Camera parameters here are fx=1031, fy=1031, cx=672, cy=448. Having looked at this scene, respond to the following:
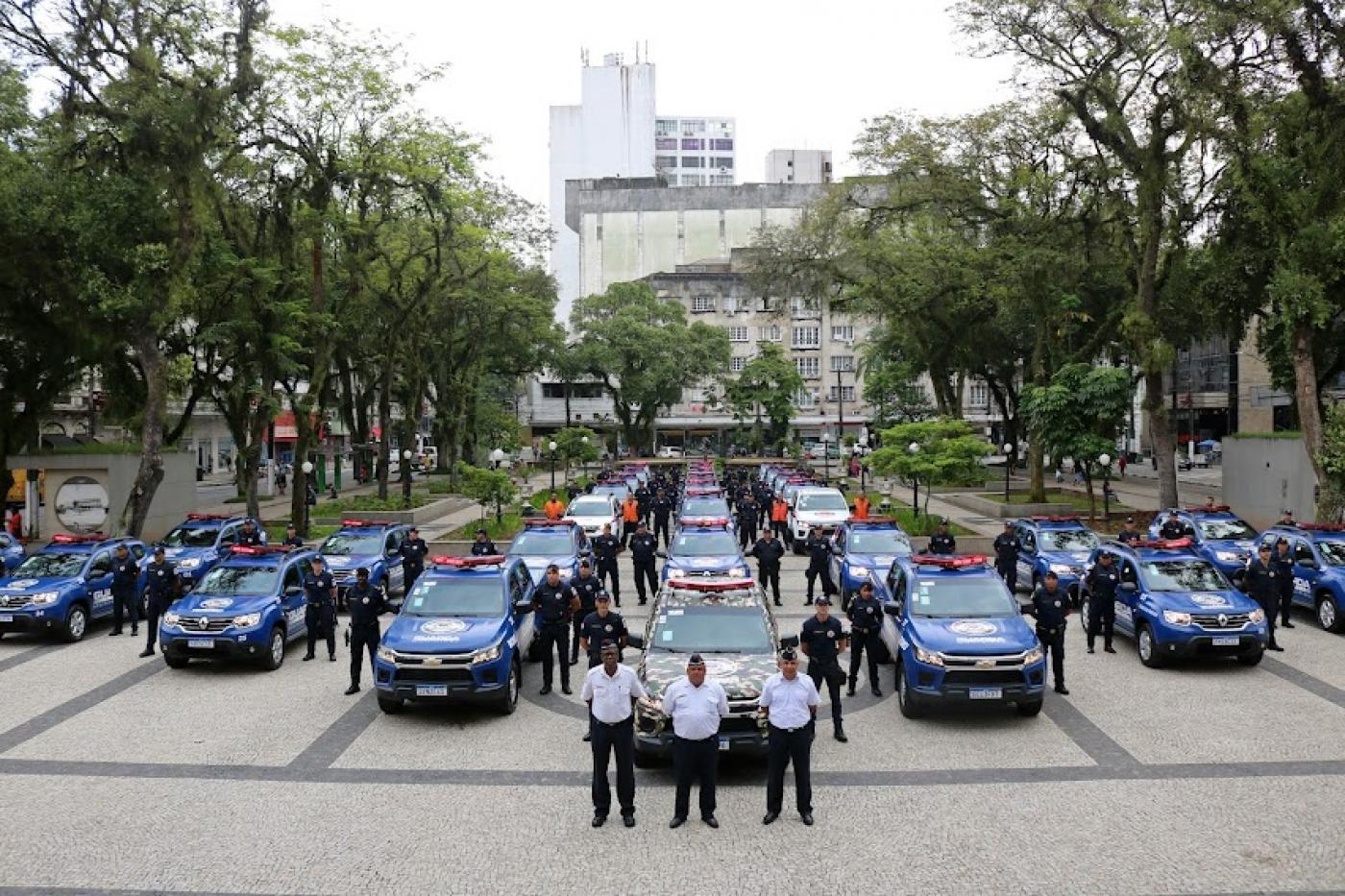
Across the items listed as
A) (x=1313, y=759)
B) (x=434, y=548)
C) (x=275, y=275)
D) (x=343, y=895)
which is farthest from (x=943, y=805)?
(x=275, y=275)

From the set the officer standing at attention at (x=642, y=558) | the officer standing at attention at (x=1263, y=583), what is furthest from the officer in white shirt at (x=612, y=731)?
the officer standing at attention at (x=1263, y=583)

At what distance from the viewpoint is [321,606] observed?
14.6 metres

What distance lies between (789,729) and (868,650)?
458 cm

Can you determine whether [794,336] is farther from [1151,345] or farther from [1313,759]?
[1313,759]

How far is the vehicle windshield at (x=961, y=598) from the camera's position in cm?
1222

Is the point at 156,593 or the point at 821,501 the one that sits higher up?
the point at 821,501

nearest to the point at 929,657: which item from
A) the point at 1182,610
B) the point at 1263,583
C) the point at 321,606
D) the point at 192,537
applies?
the point at 1182,610

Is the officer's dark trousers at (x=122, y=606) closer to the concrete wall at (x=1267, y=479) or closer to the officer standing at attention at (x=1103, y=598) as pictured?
the officer standing at attention at (x=1103, y=598)

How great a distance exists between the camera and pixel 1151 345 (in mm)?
27297

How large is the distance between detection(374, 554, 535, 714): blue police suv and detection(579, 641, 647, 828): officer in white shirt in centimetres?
321

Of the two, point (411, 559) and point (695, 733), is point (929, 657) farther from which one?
point (411, 559)

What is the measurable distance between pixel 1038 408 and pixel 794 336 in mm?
53063

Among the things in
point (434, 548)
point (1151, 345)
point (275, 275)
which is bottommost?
point (434, 548)

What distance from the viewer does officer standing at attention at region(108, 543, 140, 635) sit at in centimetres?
1661
